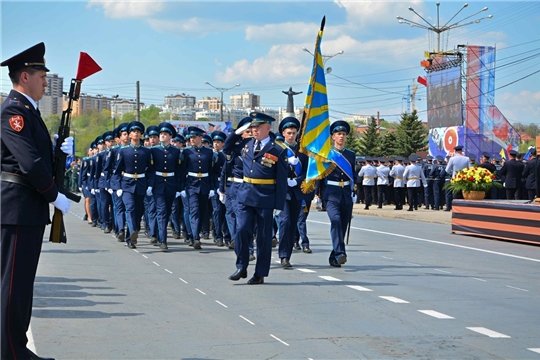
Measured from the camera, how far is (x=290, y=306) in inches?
368

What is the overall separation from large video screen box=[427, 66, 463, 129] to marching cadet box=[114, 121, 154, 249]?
40952 millimetres

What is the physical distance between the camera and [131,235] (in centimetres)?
1619

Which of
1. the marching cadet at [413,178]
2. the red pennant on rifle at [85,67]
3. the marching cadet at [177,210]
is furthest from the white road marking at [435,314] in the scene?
the marching cadet at [413,178]

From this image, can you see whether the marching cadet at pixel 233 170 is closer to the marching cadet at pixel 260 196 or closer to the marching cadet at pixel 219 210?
the marching cadet at pixel 260 196

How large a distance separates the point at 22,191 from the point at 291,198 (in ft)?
24.9

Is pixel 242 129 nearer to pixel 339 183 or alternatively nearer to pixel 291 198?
pixel 291 198

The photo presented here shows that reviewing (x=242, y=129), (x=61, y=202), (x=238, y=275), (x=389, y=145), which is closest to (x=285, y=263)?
(x=238, y=275)

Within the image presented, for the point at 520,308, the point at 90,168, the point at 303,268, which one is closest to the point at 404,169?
the point at 90,168

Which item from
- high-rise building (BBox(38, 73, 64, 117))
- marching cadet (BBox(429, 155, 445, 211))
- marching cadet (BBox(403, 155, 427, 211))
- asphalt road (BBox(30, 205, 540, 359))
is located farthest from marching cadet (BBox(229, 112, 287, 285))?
marching cadet (BBox(429, 155, 445, 211))

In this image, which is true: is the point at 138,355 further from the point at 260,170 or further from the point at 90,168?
the point at 90,168

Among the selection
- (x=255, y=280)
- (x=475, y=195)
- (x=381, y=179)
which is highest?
(x=381, y=179)

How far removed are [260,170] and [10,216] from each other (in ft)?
18.8

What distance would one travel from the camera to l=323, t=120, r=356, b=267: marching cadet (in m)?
13.1

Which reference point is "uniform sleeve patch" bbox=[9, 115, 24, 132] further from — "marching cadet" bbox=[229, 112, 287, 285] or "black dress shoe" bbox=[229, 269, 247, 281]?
"black dress shoe" bbox=[229, 269, 247, 281]
